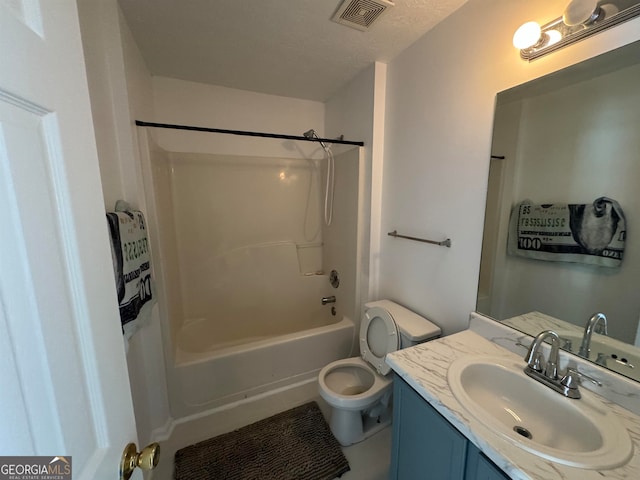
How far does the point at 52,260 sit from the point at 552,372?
140cm

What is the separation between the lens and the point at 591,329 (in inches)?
35.3

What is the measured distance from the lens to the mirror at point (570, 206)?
0.81 m

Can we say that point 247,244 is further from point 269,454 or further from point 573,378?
point 573,378

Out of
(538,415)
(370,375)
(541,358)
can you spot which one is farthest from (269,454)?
(541,358)

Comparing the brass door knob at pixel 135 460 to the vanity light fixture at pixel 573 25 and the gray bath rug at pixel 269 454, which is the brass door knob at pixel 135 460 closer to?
the gray bath rug at pixel 269 454

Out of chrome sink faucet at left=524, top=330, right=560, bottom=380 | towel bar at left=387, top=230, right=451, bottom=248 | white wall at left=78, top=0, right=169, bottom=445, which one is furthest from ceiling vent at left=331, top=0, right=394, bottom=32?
chrome sink faucet at left=524, top=330, right=560, bottom=380

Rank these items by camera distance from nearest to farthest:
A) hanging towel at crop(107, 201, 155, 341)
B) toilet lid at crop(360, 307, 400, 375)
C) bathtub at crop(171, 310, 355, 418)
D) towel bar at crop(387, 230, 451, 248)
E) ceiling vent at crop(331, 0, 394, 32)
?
1. hanging towel at crop(107, 201, 155, 341)
2. ceiling vent at crop(331, 0, 394, 32)
3. towel bar at crop(387, 230, 451, 248)
4. toilet lid at crop(360, 307, 400, 375)
5. bathtub at crop(171, 310, 355, 418)

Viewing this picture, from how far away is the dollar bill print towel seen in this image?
841 millimetres

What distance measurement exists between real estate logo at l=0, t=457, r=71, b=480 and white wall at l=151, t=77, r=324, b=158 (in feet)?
6.79

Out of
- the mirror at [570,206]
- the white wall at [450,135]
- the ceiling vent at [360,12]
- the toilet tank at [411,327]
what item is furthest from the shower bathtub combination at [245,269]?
the mirror at [570,206]

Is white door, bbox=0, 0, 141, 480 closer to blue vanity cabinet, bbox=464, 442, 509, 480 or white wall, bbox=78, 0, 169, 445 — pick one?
white wall, bbox=78, 0, 169, 445

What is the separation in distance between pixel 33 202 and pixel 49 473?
0.39 metres

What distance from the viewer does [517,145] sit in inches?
42.7

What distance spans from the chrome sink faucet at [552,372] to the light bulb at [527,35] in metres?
1.05
